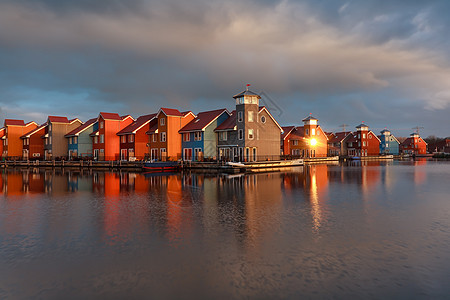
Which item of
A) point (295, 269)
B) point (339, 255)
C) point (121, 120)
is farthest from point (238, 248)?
point (121, 120)

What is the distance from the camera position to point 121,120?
3056 inches

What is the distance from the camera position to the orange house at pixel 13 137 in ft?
305

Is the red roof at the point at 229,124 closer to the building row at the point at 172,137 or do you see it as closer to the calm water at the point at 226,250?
the building row at the point at 172,137

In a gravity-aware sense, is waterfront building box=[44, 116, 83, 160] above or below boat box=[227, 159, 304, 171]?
above

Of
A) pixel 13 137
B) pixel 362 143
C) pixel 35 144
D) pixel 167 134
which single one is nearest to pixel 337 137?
pixel 362 143

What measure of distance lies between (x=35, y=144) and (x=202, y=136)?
56467 mm

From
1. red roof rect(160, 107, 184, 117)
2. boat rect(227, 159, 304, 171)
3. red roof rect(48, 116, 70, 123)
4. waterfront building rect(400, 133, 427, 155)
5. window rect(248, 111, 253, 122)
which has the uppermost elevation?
red roof rect(48, 116, 70, 123)

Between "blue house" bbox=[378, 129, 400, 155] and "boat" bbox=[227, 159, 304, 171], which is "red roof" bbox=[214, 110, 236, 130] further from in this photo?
"blue house" bbox=[378, 129, 400, 155]

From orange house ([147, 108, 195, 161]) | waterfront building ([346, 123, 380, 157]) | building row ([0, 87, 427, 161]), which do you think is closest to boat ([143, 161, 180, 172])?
building row ([0, 87, 427, 161])

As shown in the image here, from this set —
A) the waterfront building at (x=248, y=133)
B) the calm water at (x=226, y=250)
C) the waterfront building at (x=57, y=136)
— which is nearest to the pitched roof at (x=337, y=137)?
the waterfront building at (x=248, y=133)

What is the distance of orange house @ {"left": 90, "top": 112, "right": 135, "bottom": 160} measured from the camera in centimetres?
7500

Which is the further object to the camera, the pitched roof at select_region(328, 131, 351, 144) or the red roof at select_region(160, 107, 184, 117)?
the pitched roof at select_region(328, 131, 351, 144)

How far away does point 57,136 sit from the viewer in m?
85.2

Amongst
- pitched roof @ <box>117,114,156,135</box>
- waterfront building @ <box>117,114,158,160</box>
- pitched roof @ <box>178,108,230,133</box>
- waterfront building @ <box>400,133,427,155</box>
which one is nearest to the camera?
pitched roof @ <box>178,108,230,133</box>
